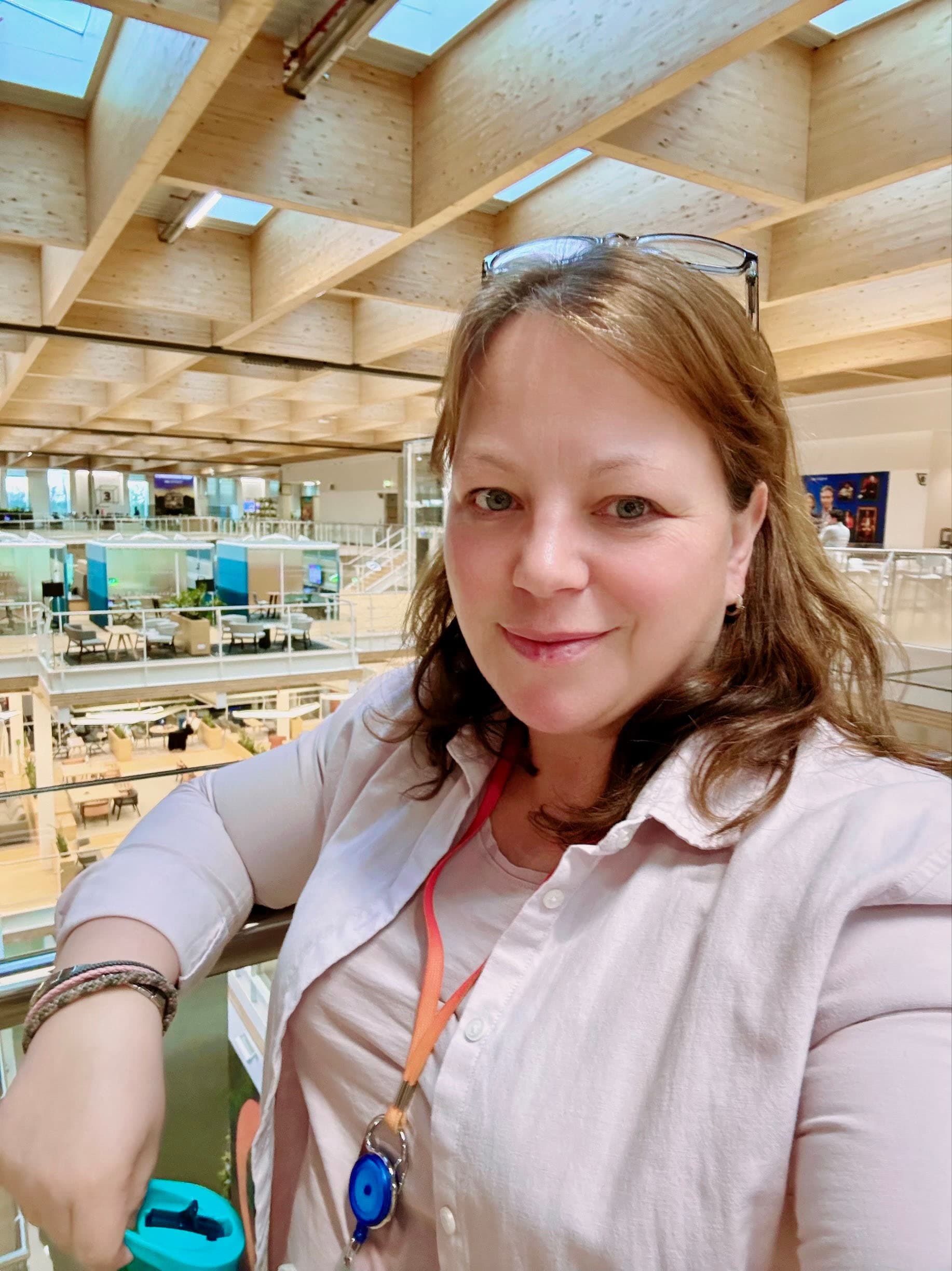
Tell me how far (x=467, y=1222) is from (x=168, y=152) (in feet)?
11.3

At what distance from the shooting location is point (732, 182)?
11.0 feet

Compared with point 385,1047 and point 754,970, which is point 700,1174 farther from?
point 385,1047

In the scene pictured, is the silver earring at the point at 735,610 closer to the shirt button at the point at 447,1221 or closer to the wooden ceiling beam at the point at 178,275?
the shirt button at the point at 447,1221

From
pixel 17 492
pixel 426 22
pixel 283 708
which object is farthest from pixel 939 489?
pixel 17 492

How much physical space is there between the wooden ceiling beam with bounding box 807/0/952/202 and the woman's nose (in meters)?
3.29

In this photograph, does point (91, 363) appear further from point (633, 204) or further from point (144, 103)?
point (633, 204)

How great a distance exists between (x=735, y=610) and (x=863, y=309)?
5.75 m

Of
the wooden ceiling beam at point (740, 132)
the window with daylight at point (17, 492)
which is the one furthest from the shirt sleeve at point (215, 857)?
the window with daylight at point (17, 492)

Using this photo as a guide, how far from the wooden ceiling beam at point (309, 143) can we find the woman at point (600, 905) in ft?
10.3

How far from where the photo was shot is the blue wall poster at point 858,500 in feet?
Answer: 33.8

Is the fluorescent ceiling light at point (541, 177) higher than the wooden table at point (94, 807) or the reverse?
higher

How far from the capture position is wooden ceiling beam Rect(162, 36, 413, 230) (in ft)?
10.8

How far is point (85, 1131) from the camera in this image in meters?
0.67

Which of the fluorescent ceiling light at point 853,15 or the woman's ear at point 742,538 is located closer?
the woman's ear at point 742,538
